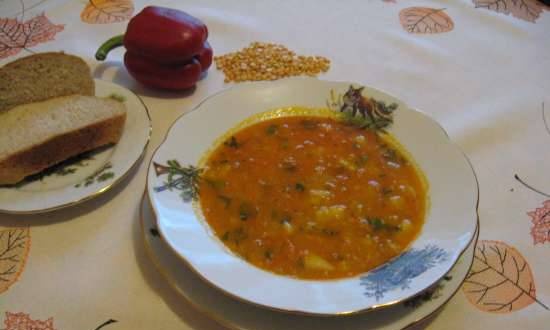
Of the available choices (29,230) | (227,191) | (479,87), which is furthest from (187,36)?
(479,87)

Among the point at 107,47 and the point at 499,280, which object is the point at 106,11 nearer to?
the point at 107,47

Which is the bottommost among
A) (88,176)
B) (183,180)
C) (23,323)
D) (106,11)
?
(23,323)

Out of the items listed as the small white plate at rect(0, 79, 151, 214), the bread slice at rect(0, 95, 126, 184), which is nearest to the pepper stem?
the small white plate at rect(0, 79, 151, 214)

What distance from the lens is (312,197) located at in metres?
1.71

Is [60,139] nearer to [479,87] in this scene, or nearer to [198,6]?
[198,6]

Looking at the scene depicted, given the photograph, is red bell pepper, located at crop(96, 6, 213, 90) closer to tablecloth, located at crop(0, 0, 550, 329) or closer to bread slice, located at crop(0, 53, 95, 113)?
tablecloth, located at crop(0, 0, 550, 329)

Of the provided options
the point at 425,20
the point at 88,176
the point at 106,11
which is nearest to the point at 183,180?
the point at 88,176

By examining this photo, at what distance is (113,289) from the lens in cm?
156

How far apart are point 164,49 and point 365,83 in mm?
990

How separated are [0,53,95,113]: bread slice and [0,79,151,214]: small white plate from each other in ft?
0.46

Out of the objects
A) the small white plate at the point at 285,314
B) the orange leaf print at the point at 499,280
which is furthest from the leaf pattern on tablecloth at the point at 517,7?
the small white plate at the point at 285,314

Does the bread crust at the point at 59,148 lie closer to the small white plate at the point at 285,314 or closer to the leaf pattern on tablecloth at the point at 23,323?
the leaf pattern on tablecloth at the point at 23,323

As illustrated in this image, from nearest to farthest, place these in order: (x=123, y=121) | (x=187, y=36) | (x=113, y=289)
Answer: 1. (x=113, y=289)
2. (x=123, y=121)
3. (x=187, y=36)

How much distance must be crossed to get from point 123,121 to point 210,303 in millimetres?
925
